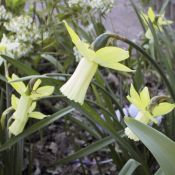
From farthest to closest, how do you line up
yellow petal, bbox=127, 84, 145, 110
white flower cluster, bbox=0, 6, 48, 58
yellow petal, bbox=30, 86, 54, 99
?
white flower cluster, bbox=0, 6, 48, 58, yellow petal, bbox=30, 86, 54, 99, yellow petal, bbox=127, 84, 145, 110

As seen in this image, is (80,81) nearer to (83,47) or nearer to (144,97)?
(83,47)

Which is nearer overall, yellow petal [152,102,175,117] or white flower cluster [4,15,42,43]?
yellow petal [152,102,175,117]

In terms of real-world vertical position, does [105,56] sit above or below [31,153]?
above

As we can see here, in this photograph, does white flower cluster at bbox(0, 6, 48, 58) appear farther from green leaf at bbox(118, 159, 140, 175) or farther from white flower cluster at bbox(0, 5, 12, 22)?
green leaf at bbox(118, 159, 140, 175)

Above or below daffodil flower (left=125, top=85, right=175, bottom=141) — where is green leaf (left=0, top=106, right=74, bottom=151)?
below

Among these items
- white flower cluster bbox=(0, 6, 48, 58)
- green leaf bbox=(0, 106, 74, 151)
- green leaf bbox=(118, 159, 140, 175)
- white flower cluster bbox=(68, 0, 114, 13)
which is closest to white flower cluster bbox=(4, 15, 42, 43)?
white flower cluster bbox=(0, 6, 48, 58)

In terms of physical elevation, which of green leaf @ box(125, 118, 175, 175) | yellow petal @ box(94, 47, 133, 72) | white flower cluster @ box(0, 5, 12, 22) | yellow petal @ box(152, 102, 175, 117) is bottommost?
yellow petal @ box(152, 102, 175, 117)

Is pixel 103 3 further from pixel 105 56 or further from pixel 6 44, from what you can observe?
pixel 105 56

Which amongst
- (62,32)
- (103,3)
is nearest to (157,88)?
(62,32)
